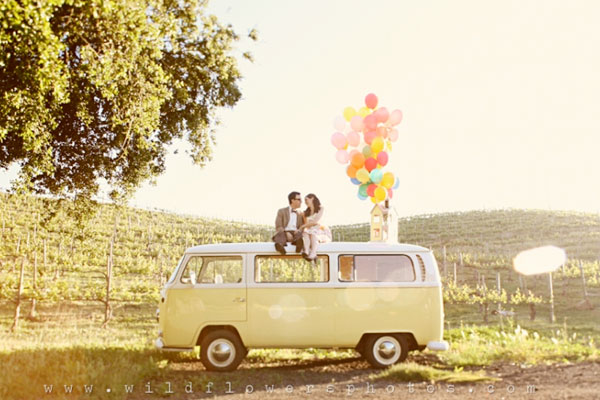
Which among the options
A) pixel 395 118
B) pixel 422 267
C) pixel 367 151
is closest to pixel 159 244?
pixel 367 151

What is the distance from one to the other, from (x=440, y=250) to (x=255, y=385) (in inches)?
1708

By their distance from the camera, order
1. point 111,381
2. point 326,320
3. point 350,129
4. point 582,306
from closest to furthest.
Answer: point 111,381 < point 326,320 < point 350,129 < point 582,306

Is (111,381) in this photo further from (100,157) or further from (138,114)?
(100,157)

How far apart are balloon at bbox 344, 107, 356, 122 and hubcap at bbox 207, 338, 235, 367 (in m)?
7.37

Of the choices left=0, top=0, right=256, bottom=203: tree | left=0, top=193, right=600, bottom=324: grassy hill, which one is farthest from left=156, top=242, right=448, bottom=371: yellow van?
left=0, top=193, right=600, bottom=324: grassy hill

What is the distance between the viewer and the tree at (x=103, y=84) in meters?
9.46

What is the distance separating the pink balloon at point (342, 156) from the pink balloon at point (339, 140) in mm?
132

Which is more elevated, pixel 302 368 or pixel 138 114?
pixel 138 114

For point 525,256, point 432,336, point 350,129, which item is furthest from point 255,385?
point 525,256

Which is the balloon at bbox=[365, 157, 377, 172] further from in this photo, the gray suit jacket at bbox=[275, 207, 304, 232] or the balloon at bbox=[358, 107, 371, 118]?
the gray suit jacket at bbox=[275, 207, 304, 232]

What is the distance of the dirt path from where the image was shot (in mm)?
7883

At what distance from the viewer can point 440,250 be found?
50.4 m

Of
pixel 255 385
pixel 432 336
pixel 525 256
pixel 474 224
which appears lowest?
pixel 255 385

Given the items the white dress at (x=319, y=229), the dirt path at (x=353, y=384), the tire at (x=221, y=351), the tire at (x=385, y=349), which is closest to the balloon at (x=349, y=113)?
the white dress at (x=319, y=229)
